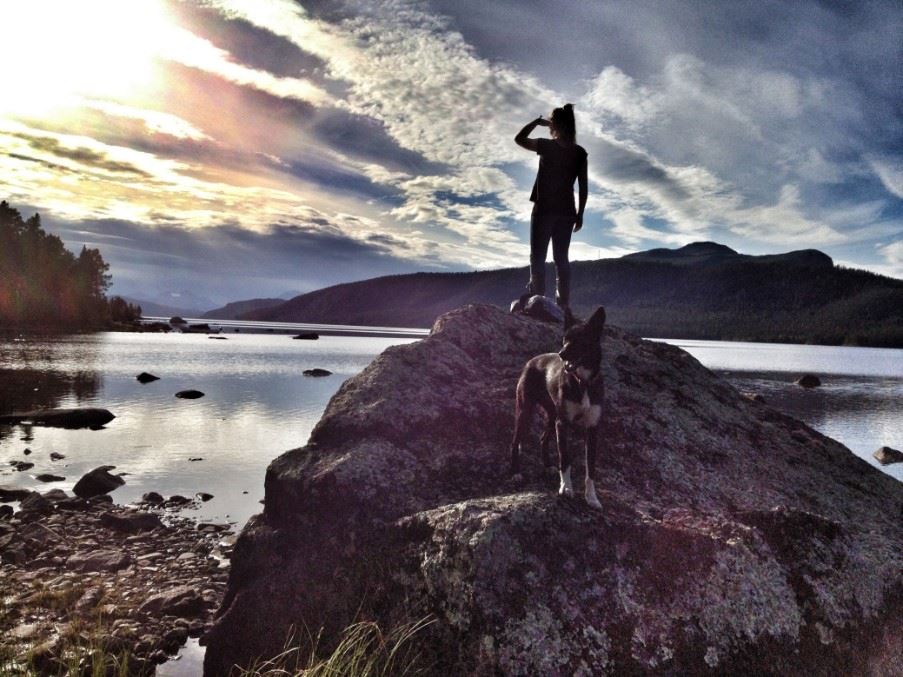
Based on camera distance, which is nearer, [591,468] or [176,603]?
[591,468]

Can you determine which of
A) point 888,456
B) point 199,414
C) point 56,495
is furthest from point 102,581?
point 888,456

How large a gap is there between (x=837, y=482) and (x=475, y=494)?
22.0 ft

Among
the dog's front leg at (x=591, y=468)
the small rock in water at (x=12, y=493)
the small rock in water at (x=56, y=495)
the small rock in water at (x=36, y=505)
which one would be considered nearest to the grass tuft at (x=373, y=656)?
the dog's front leg at (x=591, y=468)

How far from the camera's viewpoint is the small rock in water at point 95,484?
1764 cm

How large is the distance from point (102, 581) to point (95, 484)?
334 inches

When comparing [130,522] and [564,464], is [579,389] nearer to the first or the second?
[564,464]

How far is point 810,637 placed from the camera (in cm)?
476

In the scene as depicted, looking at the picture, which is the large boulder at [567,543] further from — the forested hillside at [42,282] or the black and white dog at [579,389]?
the forested hillside at [42,282]

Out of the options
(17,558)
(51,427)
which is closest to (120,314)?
(51,427)

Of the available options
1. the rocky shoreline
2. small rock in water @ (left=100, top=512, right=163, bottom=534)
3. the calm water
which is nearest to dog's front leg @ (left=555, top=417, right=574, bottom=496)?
the rocky shoreline

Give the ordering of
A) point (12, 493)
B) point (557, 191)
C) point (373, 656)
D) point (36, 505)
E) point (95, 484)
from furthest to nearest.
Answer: point (95, 484) < point (12, 493) < point (36, 505) < point (557, 191) < point (373, 656)

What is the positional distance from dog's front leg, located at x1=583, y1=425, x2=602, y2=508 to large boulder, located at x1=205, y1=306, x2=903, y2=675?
15 centimetres

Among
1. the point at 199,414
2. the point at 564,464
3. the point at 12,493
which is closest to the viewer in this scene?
the point at 564,464

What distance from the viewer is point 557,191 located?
12406 millimetres
